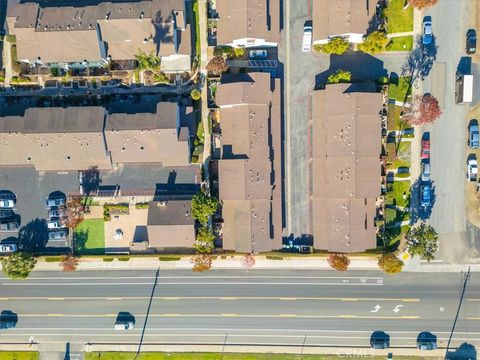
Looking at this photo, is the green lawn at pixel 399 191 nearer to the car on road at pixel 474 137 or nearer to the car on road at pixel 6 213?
the car on road at pixel 474 137

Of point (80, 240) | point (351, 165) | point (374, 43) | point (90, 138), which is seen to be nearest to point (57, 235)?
point (80, 240)

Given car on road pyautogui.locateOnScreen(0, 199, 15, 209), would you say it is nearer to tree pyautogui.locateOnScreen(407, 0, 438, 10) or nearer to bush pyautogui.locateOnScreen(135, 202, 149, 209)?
bush pyautogui.locateOnScreen(135, 202, 149, 209)

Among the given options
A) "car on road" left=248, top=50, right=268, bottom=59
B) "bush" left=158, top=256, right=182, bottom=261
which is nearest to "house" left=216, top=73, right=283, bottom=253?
"car on road" left=248, top=50, right=268, bottom=59

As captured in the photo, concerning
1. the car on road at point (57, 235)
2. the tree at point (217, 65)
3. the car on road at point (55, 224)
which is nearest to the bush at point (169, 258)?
the car on road at point (57, 235)

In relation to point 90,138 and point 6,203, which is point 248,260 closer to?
point 90,138

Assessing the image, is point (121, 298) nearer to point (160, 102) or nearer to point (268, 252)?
point (268, 252)

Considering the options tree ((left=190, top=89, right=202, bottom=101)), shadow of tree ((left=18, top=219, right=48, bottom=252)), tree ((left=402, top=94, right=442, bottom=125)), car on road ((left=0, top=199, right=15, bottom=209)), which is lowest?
shadow of tree ((left=18, top=219, right=48, bottom=252))
